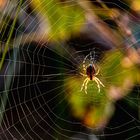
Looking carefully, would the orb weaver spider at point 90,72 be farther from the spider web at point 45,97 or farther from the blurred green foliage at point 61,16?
the blurred green foliage at point 61,16

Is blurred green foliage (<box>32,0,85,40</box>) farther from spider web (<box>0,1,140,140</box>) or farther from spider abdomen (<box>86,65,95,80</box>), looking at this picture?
spider abdomen (<box>86,65,95,80</box>)

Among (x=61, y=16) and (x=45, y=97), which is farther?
(x=45, y=97)

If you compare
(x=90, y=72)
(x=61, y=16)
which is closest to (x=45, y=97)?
(x=90, y=72)

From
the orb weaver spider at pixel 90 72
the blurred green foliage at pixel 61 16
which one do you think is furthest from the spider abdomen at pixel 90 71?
the blurred green foliage at pixel 61 16

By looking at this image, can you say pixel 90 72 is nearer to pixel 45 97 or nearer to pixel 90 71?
pixel 90 71

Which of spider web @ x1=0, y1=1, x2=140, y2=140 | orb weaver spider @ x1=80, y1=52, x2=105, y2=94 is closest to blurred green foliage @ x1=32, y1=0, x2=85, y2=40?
spider web @ x1=0, y1=1, x2=140, y2=140

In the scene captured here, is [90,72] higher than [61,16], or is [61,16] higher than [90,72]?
[61,16]

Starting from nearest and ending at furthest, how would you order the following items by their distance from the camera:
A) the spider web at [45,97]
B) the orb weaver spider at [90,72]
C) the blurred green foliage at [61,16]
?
the blurred green foliage at [61,16]
the spider web at [45,97]
the orb weaver spider at [90,72]

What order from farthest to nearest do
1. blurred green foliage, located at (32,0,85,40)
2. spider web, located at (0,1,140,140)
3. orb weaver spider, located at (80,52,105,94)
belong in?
orb weaver spider, located at (80,52,105,94), spider web, located at (0,1,140,140), blurred green foliage, located at (32,0,85,40)

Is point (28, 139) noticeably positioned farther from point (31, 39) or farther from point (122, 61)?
point (122, 61)
